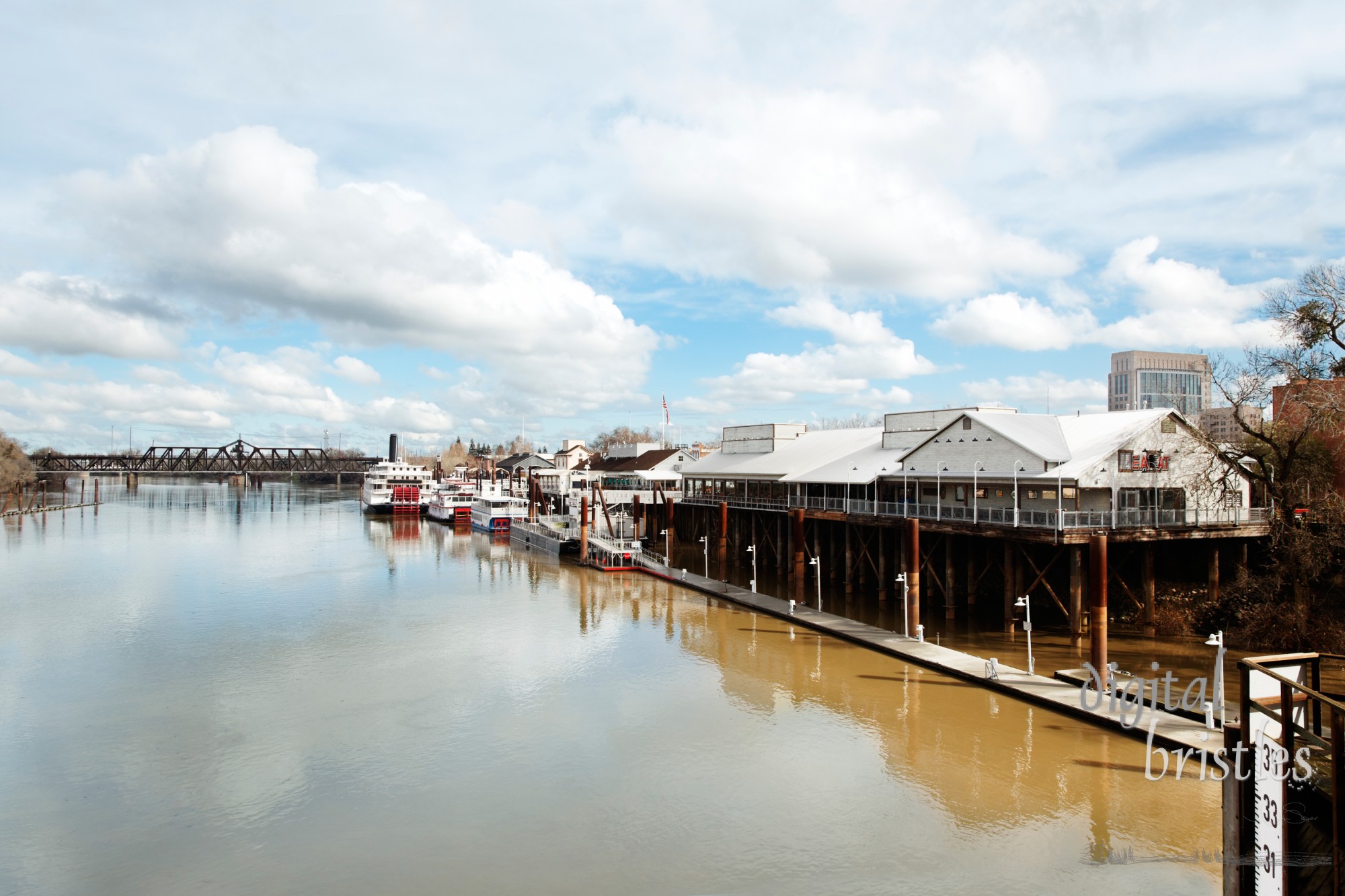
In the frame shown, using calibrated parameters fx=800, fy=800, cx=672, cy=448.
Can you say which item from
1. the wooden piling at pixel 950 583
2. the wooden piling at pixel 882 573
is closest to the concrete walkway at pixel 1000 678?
the wooden piling at pixel 882 573

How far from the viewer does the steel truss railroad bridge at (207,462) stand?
163m

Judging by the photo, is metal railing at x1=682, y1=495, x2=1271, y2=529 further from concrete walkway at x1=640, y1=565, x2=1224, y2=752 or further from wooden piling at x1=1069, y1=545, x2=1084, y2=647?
concrete walkway at x1=640, y1=565, x2=1224, y2=752

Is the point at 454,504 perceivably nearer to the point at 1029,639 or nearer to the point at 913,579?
the point at 913,579

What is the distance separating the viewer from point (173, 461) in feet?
589

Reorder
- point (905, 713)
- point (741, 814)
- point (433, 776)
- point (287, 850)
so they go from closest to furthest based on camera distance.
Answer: point (287, 850)
point (741, 814)
point (433, 776)
point (905, 713)

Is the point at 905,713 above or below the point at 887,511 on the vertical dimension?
below

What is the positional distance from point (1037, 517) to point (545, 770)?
21.9 metres

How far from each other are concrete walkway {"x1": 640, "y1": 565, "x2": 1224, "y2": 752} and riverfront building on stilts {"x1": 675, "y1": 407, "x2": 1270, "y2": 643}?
207 centimetres

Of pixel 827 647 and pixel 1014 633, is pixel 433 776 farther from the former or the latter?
pixel 1014 633

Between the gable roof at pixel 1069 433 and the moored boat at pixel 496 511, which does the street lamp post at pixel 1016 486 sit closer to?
the gable roof at pixel 1069 433

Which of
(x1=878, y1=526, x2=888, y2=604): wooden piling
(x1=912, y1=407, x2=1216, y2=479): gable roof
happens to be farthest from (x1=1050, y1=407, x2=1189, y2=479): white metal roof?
(x1=878, y1=526, x2=888, y2=604): wooden piling

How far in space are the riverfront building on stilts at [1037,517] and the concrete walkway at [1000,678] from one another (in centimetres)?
207

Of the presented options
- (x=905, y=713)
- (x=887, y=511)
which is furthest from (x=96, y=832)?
(x=887, y=511)

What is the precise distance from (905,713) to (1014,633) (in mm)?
11717
